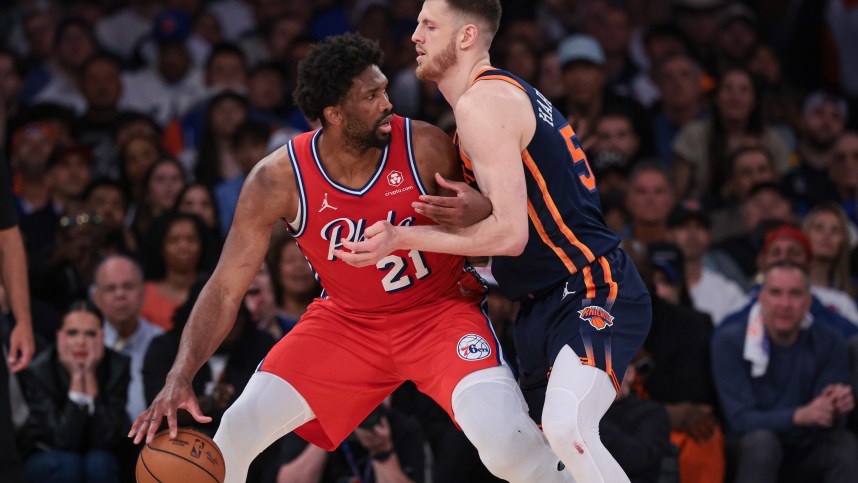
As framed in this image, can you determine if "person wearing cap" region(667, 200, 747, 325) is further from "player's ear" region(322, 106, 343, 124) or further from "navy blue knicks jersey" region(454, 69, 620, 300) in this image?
"player's ear" region(322, 106, 343, 124)

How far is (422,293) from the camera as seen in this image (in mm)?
5406

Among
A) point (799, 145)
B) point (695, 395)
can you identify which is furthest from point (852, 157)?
point (695, 395)

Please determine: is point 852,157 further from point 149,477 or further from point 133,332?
point 149,477

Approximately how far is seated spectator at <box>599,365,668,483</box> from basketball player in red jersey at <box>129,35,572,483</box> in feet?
5.87

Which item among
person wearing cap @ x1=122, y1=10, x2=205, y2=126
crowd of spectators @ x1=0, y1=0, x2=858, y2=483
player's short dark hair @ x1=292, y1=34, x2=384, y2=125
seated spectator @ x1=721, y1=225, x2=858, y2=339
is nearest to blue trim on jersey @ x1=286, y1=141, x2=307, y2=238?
player's short dark hair @ x1=292, y1=34, x2=384, y2=125

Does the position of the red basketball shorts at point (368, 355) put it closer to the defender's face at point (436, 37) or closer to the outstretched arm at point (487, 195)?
the outstretched arm at point (487, 195)

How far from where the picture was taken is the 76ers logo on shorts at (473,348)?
5.12 m

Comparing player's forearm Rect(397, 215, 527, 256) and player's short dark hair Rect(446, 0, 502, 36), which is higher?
player's short dark hair Rect(446, 0, 502, 36)

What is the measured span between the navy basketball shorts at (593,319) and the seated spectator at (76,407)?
2920 mm

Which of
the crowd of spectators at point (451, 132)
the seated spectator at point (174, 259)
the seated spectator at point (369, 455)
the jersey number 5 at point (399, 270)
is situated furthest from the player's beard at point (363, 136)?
the seated spectator at point (174, 259)

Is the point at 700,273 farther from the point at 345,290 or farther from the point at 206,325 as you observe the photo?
the point at 206,325

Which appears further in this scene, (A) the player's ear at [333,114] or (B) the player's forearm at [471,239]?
(A) the player's ear at [333,114]

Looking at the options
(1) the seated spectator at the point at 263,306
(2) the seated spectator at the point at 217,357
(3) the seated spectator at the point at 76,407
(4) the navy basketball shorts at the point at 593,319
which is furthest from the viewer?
(1) the seated spectator at the point at 263,306

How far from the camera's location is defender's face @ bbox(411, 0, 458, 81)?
5.11m
